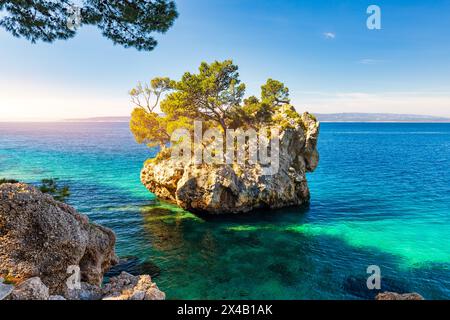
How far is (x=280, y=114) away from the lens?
121 feet

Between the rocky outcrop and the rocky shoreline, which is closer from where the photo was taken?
the rocky shoreline

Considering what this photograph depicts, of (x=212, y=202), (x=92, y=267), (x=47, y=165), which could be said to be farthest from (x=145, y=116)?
(x=47, y=165)

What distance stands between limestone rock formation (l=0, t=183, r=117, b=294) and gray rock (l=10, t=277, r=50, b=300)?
1.11 metres

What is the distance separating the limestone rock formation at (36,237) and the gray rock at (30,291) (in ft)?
3.64

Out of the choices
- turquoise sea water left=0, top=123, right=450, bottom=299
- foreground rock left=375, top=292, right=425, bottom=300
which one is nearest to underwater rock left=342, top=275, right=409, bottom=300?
turquoise sea water left=0, top=123, right=450, bottom=299

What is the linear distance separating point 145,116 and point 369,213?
33105 mm

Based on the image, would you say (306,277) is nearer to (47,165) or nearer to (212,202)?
(212,202)

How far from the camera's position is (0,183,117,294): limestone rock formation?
9078 millimetres

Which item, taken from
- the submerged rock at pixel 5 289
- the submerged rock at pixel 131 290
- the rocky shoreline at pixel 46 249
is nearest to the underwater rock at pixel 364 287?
the submerged rock at pixel 131 290

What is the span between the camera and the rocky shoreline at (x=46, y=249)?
9086 millimetres

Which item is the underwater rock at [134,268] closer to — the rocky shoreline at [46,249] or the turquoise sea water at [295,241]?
the turquoise sea water at [295,241]

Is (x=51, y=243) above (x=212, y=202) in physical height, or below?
above

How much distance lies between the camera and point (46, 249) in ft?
31.6

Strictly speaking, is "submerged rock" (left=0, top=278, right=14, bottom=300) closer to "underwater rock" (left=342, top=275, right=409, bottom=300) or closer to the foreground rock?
the foreground rock
